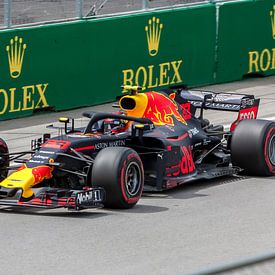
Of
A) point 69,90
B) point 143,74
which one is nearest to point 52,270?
point 69,90

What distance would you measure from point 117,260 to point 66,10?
9.65 meters

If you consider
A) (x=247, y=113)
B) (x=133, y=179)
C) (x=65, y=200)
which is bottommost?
(x=65, y=200)

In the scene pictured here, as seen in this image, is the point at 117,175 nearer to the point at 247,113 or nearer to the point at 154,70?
the point at 247,113

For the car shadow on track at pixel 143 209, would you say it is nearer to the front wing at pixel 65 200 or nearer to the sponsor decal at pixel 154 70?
the front wing at pixel 65 200

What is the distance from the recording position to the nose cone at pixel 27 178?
9.78 m

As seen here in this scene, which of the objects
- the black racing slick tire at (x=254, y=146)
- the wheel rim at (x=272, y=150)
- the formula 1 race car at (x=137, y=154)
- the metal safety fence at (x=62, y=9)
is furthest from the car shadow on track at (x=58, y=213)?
the metal safety fence at (x=62, y=9)

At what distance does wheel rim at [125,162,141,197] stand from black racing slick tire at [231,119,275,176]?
184 centimetres

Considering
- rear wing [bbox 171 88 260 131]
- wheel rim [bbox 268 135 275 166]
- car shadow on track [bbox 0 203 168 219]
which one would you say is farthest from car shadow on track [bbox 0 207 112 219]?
rear wing [bbox 171 88 260 131]

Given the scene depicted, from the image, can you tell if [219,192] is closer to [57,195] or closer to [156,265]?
[57,195]

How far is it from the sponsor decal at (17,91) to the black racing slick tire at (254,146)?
5.24 m

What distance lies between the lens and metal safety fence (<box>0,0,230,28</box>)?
1617cm

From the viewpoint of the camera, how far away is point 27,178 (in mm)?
A: 9867

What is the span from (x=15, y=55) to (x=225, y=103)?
4.60m

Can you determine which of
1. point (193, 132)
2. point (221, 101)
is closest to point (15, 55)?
point (221, 101)
